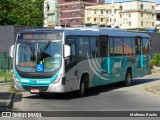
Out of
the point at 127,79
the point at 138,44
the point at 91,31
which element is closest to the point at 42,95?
the point at 91,31

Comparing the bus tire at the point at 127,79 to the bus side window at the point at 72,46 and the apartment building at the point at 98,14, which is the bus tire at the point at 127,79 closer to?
the bus side window at the point at 72,46

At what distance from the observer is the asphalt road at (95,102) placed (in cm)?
1542

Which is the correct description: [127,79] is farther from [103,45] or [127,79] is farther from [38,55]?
[38,55]

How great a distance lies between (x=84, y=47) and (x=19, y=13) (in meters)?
39.8

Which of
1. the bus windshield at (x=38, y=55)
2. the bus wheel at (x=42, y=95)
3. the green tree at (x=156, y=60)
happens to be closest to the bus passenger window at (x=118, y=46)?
the bus wheel at (x=42, y=95)

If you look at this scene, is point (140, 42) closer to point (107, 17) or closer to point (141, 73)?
point (141, 73)

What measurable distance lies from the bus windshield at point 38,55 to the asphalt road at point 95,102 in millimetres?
1281

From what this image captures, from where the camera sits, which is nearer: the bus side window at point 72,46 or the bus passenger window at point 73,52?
the bus side window at point 72,46

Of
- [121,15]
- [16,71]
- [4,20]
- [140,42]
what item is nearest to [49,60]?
[16,71]

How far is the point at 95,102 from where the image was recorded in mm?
17297

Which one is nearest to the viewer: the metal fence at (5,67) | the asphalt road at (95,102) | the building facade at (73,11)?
the asphalt road at (95,102)

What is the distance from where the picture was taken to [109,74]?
73.6 ft

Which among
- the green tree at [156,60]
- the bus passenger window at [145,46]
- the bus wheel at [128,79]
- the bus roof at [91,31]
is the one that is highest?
the bus roof at [91,31]

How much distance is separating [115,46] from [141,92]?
120 inches
